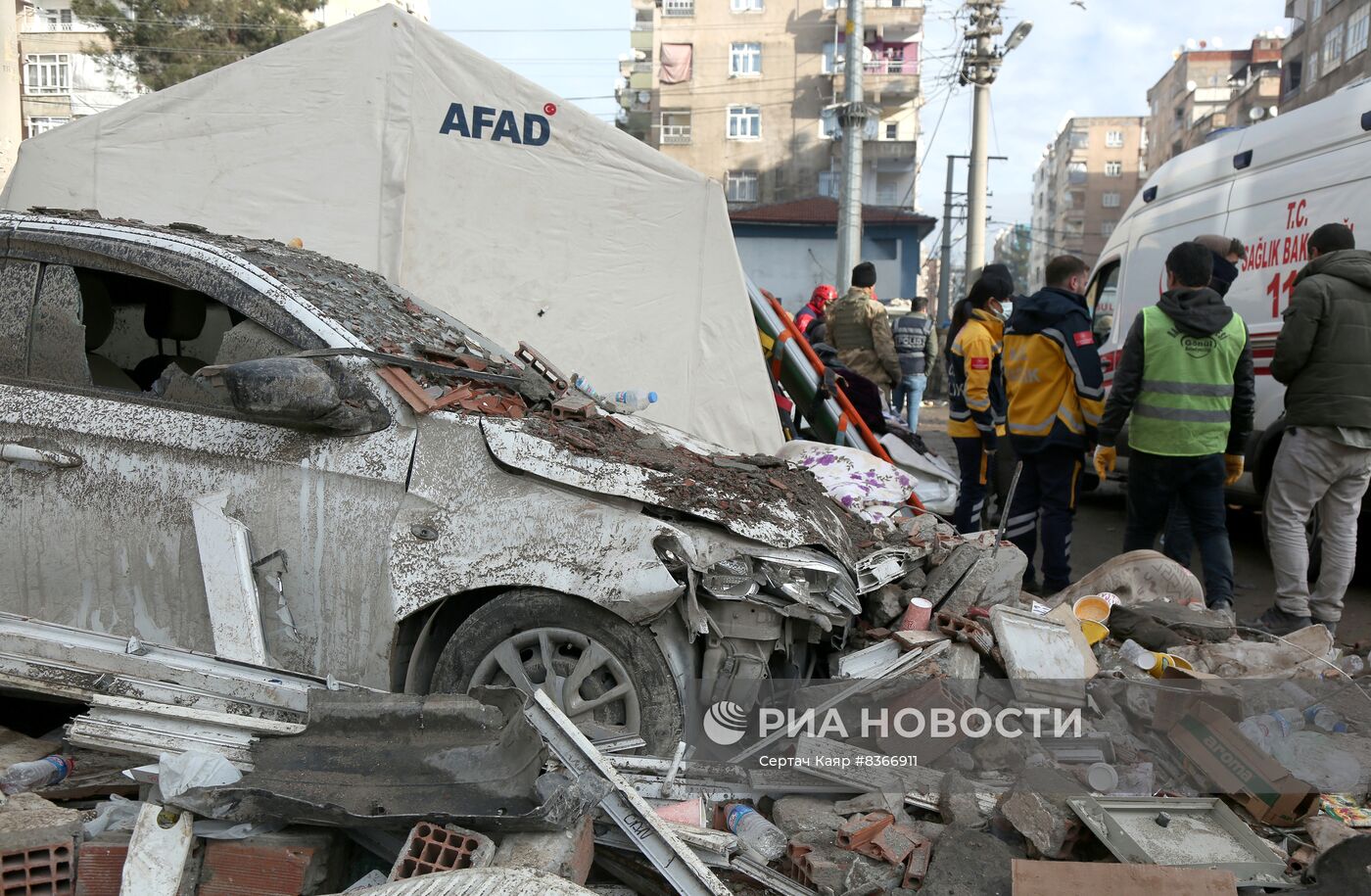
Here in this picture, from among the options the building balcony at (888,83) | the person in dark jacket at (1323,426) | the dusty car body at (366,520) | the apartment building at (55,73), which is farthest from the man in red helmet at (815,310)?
the building balcony at (888,83)

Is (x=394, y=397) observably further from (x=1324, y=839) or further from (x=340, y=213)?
(x=340, y=213)

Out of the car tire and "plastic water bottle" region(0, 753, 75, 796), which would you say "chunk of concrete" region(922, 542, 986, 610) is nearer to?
the car tire

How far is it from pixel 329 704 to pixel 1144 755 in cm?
253

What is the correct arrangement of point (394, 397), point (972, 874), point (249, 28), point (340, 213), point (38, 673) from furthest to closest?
1. point (249, 28)
2. point (340, 213)
3. point (394, 397)
4. point (38, 673)
5. point (972, 874)

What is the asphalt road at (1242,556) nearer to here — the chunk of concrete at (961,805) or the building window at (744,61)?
the chunk of concrete at (961,805)

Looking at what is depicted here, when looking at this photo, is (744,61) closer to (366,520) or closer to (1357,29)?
(1357,29)

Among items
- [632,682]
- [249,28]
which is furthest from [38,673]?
[249,28]

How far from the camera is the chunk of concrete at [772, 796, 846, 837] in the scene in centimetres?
283

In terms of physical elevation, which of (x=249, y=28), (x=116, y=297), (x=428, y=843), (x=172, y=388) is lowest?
(x=428, y=843)

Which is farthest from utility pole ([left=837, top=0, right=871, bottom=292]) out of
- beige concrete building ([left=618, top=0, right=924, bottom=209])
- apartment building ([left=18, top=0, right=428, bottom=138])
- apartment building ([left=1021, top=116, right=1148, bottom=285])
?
apartment building ([left=1021, top=116, right=1148, bottom=285])

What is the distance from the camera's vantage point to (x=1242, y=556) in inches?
272

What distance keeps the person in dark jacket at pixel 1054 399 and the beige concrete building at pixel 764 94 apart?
43.6m

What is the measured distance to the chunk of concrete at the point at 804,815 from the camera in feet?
9.28

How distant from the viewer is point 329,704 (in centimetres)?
262
